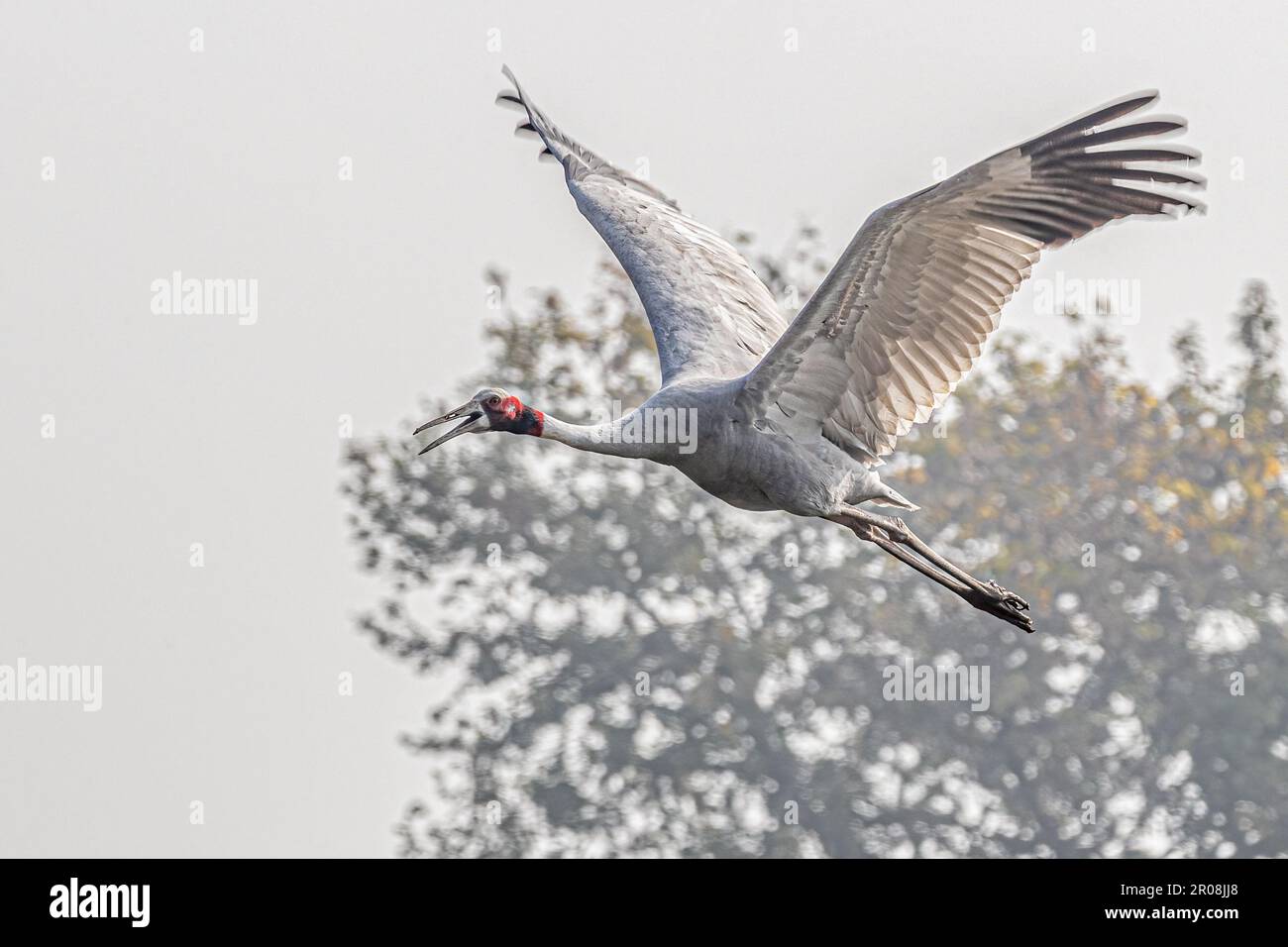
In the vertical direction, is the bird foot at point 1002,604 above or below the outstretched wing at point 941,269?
below

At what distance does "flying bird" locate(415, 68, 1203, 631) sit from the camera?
410 inches

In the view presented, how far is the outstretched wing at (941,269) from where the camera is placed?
10344mm

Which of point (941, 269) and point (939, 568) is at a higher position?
point (941, 269)

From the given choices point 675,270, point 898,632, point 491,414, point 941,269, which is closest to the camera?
point 941,269

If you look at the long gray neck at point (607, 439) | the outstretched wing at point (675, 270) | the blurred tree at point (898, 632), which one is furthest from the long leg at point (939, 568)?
the blurred tree at point (898, 632)

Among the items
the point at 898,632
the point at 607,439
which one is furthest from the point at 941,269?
the point at 898,632

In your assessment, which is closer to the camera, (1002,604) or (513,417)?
(513,417)

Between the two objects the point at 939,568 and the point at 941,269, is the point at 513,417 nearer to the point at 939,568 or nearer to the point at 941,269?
the point at 941,269

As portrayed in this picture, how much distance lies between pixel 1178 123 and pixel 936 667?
21.9 meters

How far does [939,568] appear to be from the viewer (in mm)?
12008

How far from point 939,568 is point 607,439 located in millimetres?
2187

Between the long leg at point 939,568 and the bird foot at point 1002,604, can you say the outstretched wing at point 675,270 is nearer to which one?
the long leg at point 939,568
